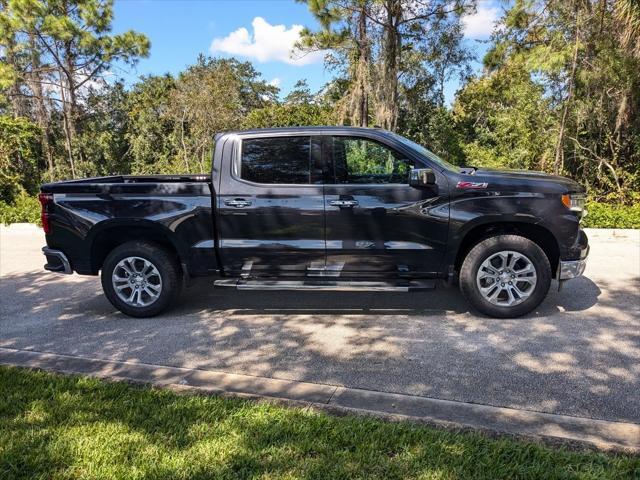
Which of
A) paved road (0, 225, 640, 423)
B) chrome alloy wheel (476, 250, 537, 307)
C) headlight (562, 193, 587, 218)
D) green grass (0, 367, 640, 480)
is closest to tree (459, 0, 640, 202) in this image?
paved road (0, 225, 640, 423)

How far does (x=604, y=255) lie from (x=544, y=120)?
4682mm

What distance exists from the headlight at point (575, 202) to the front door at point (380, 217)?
1.13 m

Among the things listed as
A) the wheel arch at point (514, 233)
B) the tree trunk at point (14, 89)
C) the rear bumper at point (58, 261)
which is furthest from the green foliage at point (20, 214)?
the wheel arch at point (514, 233)

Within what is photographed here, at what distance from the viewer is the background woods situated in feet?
34.4

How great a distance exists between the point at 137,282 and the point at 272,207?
1.66 m

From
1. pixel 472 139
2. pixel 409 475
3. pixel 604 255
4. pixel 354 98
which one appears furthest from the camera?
pixel 472 139

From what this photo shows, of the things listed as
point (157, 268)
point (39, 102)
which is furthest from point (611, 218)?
point (39, 102)

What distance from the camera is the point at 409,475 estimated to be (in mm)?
2498

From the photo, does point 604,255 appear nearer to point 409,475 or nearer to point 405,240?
point 405,240

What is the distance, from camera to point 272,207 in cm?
502

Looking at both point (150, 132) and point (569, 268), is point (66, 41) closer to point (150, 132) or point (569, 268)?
point (150, 132)

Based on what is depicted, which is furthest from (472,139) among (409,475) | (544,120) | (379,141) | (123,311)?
(409,475)

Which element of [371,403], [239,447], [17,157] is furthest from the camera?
[17,157]

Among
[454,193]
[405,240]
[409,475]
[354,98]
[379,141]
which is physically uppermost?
[354,98]
